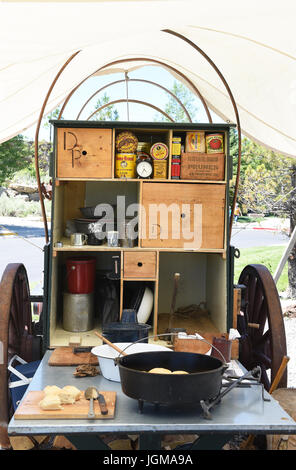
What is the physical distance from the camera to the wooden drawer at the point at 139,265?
3639 mm

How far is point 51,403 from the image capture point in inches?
91.5

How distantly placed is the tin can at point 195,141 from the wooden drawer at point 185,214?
25cm

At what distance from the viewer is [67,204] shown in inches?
176

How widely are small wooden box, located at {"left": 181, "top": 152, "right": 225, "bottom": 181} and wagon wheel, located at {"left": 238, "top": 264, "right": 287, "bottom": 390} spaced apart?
0.94m

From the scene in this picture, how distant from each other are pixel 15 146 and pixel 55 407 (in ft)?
43.0

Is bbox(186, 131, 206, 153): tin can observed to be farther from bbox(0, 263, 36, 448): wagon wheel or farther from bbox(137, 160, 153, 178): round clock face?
bbox(0, 263, 36, 448): wagon wheel

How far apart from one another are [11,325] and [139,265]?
3.51 feet

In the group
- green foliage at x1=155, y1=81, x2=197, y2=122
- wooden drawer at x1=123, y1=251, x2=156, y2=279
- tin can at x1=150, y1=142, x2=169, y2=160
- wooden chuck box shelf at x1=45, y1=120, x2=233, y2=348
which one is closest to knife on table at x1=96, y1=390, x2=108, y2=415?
wooden chuck box shelf at x1=45, y1=120, x2=233, y2=348

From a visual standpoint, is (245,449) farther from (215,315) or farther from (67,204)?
(67,204)

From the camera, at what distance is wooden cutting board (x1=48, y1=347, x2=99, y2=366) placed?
10.2ft

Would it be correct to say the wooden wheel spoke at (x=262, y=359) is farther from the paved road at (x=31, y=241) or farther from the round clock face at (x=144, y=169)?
the paved road at (x=31, y=241)

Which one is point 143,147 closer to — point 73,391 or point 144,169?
point 144,169

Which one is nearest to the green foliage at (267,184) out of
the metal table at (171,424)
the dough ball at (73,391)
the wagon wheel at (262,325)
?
the wagon wheel at (262,325)

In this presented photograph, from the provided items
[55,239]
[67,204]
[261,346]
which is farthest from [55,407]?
[67,204]
